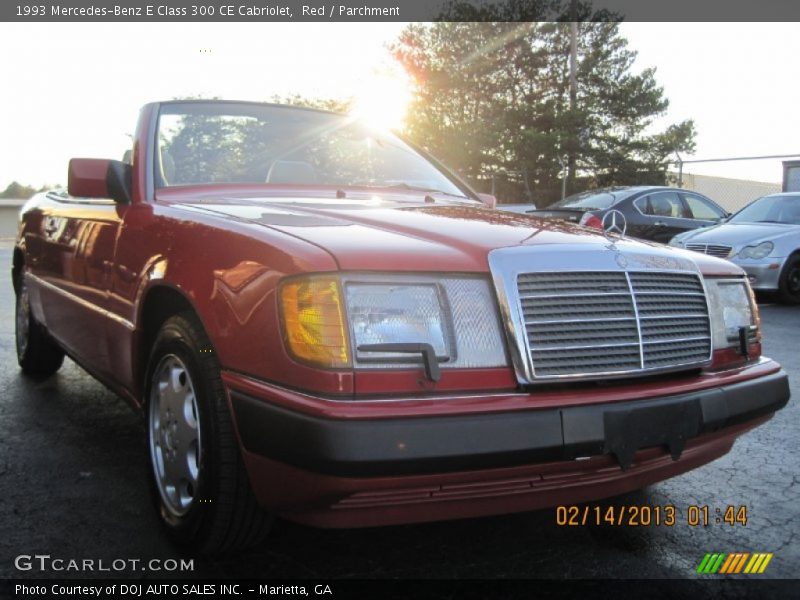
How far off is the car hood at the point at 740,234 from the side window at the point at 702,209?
5.00 feet

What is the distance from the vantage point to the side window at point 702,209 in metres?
11.3

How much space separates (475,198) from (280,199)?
115 centimetres

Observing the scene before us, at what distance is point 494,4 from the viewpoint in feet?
109

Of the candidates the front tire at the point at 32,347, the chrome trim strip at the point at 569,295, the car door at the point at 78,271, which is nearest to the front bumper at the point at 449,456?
the chrome trim strip at the point at 569,295

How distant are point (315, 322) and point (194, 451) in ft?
2.46

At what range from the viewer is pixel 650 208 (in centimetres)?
1071

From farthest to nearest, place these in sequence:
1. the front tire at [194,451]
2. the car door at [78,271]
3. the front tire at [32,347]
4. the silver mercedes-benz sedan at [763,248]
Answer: the silver mercedes-benz sedan at [763,248] < the front tire at [32,347] < the car door at [78,271] < the front tire at [194,451]

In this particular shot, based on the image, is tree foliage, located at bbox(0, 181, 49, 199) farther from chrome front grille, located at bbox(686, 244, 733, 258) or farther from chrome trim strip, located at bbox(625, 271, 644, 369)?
chrome trim strip, located at bbox(625, 271, 644, 369)

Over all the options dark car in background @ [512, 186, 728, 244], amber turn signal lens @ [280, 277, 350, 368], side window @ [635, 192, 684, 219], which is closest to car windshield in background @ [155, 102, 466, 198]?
amber turn signal lens @ [280, 277, 350, 368]

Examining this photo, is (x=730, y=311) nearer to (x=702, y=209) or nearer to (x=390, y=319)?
(x=390, y=319)

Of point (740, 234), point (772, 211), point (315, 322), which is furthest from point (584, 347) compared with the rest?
point (772, 211)

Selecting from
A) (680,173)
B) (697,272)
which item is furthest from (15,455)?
(680,173)

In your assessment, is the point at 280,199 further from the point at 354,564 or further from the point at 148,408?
the point at 354,564

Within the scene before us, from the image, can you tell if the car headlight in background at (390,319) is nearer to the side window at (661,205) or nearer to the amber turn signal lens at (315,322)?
the amber turn signal lens at (315,322)
